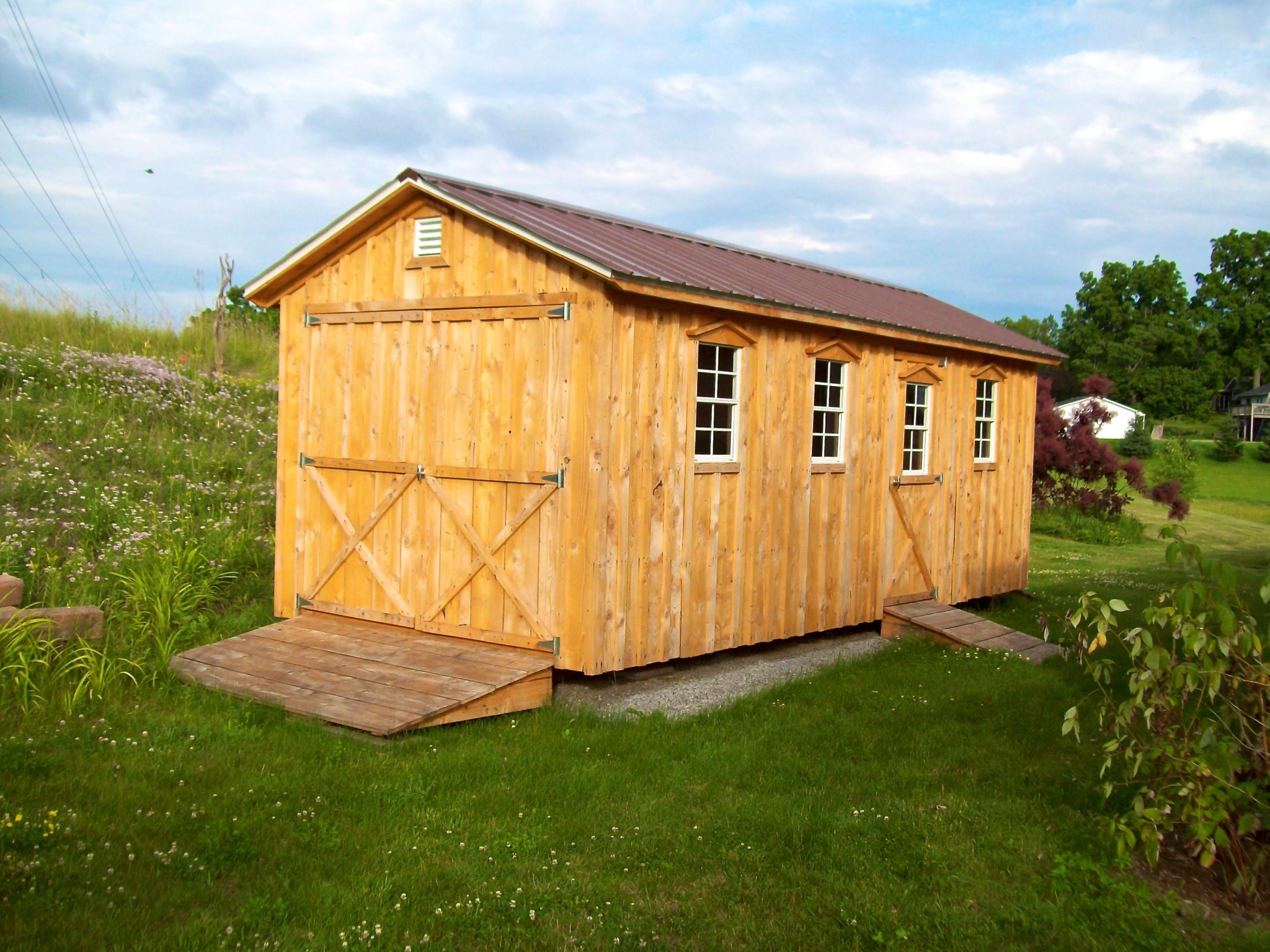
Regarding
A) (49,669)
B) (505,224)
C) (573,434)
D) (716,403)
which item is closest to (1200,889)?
(573,434)

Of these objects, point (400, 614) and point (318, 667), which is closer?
point (318, 667)

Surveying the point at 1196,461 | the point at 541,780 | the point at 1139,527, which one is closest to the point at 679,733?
the point at 541,780

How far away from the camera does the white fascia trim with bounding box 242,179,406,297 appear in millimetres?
8375

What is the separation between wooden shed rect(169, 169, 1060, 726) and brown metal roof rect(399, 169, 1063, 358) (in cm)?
5

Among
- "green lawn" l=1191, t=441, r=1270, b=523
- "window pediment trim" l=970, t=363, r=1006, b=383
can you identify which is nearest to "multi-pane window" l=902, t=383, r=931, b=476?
"window pediment trim" l=970, t=363, r=1006, b=383

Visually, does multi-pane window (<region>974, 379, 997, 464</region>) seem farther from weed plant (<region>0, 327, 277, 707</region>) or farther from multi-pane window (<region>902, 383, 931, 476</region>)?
weed plant (<region>0, 327, 277, 707</region>)

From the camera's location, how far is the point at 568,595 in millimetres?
7664

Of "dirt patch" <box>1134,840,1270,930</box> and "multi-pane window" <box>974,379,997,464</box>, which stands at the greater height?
"multi-pane window" <box>974,379,997,464</box>

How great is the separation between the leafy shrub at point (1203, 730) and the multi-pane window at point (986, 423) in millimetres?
7790

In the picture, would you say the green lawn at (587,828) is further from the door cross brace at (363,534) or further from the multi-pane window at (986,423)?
the multi-pane window at (986,423)

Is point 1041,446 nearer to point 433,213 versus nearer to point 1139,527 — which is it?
point 1139,527

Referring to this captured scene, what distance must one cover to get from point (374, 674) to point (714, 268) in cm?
472

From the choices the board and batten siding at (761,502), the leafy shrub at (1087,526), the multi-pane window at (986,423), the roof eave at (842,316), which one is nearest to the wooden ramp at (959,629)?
the board and batten siding at (761,502)

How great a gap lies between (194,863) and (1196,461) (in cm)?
4587
